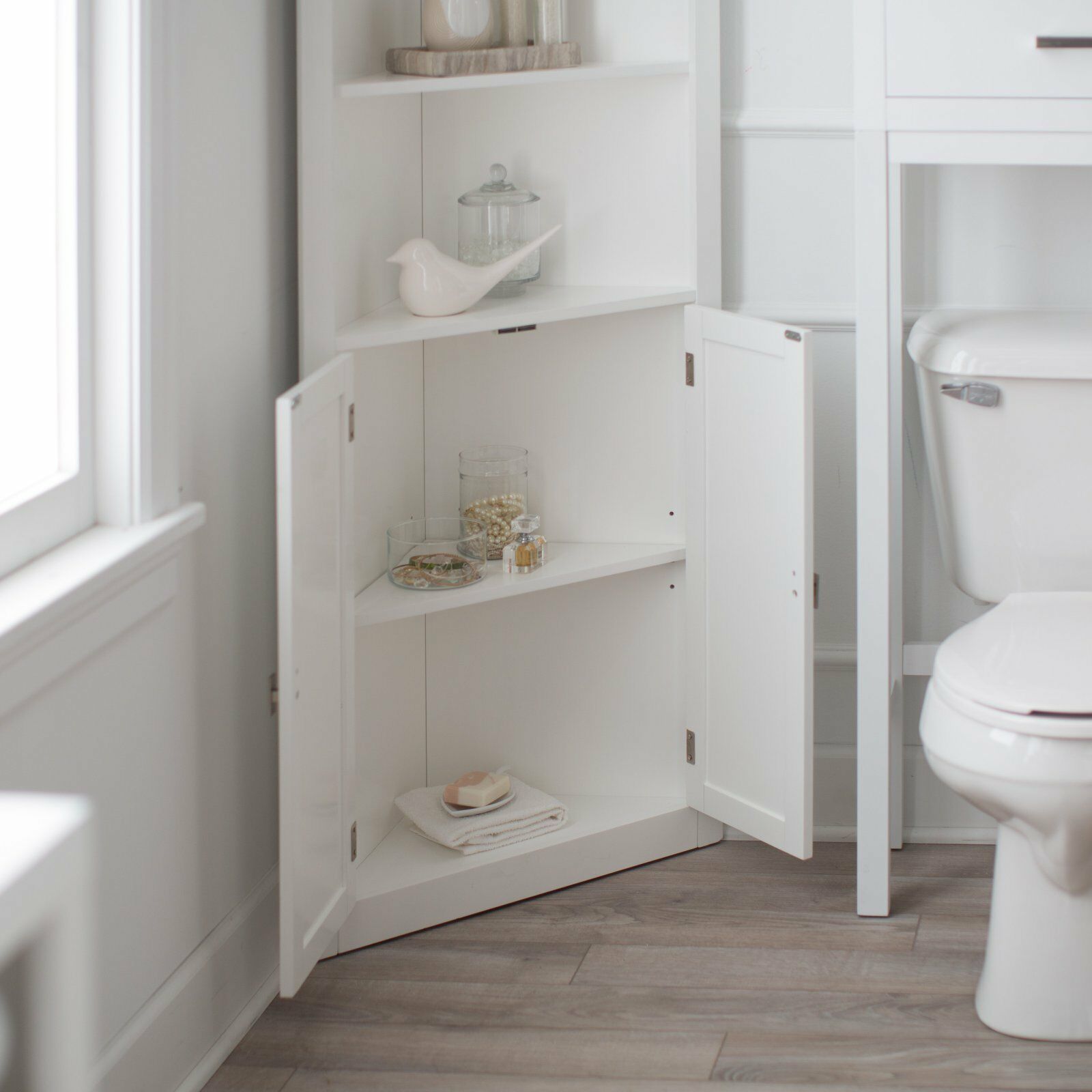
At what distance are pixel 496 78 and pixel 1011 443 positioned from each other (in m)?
0.91

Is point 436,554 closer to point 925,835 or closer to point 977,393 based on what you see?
point 977,393

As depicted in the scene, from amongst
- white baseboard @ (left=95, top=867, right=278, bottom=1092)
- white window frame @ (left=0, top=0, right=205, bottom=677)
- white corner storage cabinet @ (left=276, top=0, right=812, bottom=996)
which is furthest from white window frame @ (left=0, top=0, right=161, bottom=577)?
white baseboard @ (left=95, top=867, right=278, bottom=1092)

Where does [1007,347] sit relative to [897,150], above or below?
below

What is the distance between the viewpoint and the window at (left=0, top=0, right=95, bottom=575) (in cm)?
135

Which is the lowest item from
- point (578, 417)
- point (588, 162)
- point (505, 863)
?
point (505, 863)

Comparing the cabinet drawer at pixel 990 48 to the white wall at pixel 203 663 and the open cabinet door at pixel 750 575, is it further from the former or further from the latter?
the white wall at pixel 203 663

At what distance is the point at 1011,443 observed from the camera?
195cm

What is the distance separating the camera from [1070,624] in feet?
5.90

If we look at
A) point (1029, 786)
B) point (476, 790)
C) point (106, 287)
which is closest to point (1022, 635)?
point (1029, 786)

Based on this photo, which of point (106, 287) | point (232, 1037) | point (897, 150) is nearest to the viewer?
point (106, 287)

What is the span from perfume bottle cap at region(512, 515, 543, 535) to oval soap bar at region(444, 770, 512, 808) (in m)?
0.41

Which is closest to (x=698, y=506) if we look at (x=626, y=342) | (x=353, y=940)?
(x=626, y=342)

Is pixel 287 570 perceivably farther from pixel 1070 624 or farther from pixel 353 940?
pixel 1070 624

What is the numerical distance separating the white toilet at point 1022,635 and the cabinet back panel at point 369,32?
91 cm
